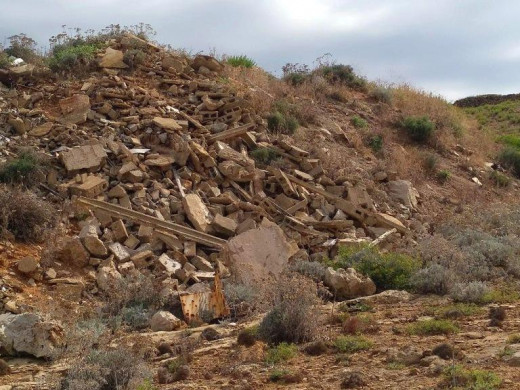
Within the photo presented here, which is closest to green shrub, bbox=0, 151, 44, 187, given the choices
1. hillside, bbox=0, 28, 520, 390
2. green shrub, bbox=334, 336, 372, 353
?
hillside, bbox=0, 28, 520, 390

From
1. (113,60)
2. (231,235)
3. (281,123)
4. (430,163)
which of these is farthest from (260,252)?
(430,163)

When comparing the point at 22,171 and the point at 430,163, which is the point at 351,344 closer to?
the point at 22,171

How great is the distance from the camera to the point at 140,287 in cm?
917

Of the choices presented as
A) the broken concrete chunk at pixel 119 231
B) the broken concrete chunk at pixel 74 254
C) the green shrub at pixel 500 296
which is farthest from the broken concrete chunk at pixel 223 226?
the green shrub at pixel 500 296

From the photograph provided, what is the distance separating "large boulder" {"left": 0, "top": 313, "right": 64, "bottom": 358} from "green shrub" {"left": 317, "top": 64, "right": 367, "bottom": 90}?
13.5 metres

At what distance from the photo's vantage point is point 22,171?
11.1m

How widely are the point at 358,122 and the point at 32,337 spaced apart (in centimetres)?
1105

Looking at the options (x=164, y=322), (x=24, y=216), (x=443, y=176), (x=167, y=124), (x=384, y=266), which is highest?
(x=167, y=124)

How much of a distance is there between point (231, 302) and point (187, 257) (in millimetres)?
1789

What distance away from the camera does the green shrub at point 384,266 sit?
10.2 m

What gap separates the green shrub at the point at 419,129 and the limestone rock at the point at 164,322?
10610 millimetres

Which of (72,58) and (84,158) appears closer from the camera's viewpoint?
(84,158)

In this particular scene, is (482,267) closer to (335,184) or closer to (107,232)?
(335,184)

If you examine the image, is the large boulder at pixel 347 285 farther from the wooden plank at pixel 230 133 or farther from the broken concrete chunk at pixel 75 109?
the broken concrete chunk at pixel 75 109
